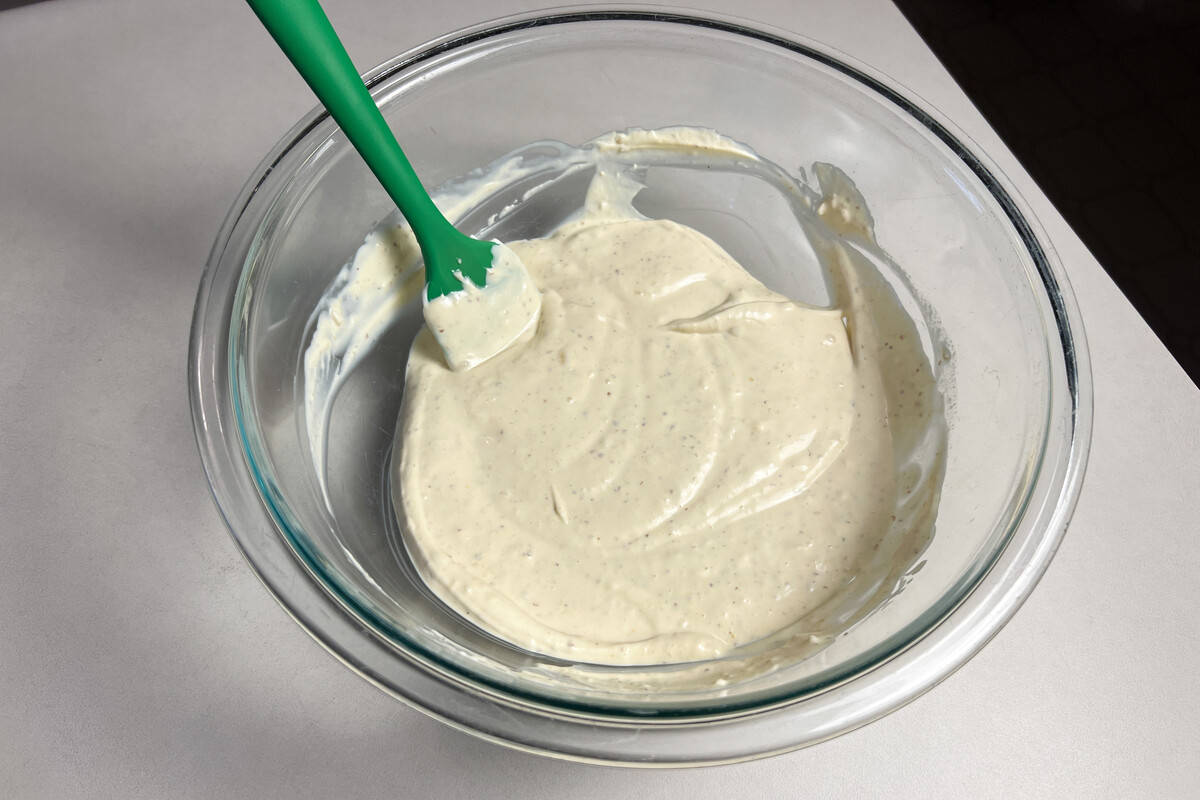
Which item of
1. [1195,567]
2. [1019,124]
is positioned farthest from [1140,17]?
[1195,567]

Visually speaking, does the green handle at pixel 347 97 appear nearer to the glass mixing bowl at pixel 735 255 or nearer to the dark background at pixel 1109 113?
the glass mixing bowl at pixel 735 255

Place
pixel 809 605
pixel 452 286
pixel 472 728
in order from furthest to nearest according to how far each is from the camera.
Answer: pixel 452 286 < pixel 809 605 < pixel 472 728

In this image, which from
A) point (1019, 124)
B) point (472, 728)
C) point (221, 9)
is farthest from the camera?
point (1019, 124)

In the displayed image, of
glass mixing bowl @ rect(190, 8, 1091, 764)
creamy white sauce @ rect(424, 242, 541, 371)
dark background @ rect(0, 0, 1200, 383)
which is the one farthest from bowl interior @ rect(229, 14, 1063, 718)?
dark background @ rect(0, 0, 1200, 383)

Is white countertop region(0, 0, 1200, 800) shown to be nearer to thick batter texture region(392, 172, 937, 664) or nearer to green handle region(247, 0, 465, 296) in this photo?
thick batter texture region(392, 172, 937, 664)

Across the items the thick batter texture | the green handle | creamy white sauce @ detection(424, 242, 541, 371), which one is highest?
the green handle

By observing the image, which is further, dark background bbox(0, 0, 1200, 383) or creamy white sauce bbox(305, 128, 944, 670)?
dark background bbox(0, 0, 1200, 383)

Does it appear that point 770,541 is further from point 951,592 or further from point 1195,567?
point 1195,567
